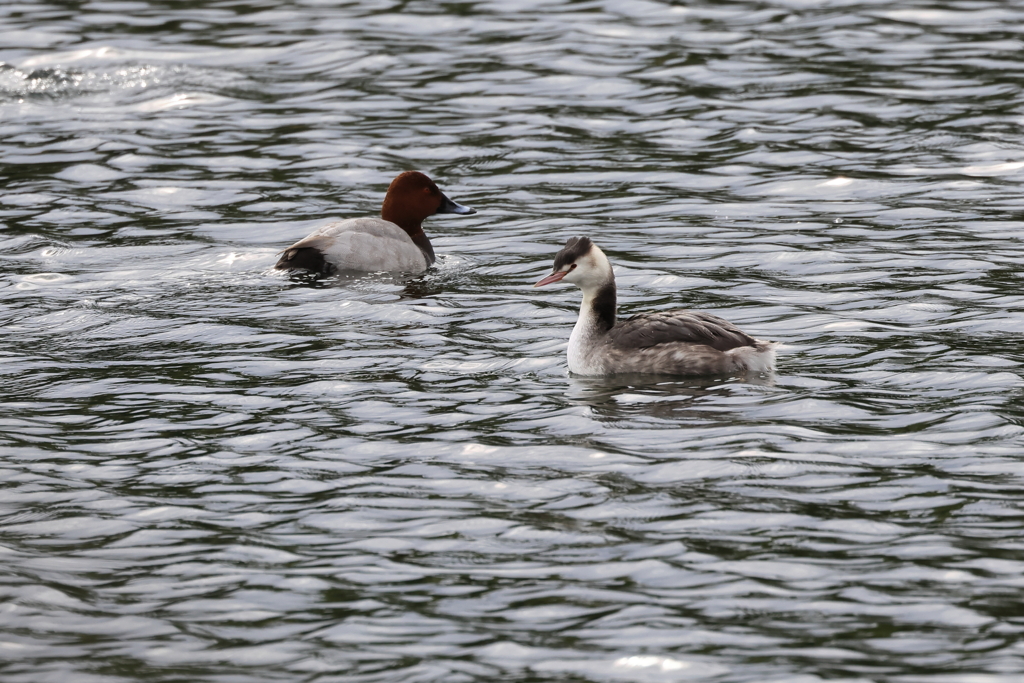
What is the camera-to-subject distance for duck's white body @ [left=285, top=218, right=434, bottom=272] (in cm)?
1364

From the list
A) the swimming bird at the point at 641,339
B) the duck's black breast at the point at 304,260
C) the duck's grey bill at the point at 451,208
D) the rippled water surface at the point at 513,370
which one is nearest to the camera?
the rippled water surface at the point at 513,370

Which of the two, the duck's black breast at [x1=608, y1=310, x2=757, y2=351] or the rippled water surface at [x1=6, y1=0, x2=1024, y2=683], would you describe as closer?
the rippled water surface at [x1=6, y1=0, x2=1024, y2=683]

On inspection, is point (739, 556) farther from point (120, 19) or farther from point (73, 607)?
point (120, 19)

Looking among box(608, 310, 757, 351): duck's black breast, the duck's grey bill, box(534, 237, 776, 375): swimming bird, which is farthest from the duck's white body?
box(608, 310, 757, 351): duck's black breast

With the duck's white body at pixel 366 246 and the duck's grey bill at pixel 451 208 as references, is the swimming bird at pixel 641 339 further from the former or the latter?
the duck's grey bill at pixel 451 208

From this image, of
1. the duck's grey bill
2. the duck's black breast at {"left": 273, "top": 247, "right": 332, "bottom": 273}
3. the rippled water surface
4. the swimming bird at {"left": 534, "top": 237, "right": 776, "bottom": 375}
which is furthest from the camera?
the duck's grey bill

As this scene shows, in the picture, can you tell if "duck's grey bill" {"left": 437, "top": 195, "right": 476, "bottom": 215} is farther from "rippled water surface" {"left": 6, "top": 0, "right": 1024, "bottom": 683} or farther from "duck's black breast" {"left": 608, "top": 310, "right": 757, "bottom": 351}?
"duck's black breast" {"left": 608, "top": 310, "right": 757, "bottom": 351}

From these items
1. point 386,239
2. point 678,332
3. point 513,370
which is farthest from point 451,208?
point 678,332

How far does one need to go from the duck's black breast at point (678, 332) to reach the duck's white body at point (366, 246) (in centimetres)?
363

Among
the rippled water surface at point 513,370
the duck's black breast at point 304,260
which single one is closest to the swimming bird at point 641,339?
the rippled water surface at point 513,370

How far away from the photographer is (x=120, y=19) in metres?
24.4

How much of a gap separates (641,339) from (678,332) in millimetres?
290

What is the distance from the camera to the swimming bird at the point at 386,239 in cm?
→ 1360

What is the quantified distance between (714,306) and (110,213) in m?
6.91
